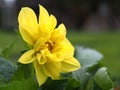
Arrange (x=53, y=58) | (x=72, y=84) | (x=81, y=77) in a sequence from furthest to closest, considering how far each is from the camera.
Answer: (x=81, y=77) < (x=72, y=84) < (x=53, y=58)

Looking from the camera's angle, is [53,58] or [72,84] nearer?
[53,58]

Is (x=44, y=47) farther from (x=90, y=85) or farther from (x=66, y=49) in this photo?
(x=90, y=85)

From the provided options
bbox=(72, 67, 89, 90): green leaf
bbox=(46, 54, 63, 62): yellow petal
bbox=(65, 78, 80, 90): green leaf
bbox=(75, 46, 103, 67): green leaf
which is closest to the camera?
bbox=(46, 54, 63, 62): yellow petal

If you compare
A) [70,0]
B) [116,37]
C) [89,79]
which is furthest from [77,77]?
[70,0]

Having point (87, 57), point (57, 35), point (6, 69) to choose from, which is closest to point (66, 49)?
point (57, 35)

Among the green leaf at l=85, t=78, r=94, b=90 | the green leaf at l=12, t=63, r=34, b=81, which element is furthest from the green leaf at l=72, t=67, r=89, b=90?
the green leaf at l=12, t=63, r=34, b=81

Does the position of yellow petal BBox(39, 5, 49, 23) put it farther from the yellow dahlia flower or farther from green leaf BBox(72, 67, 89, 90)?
green leaf BBox(72, 67, 89, 90)
